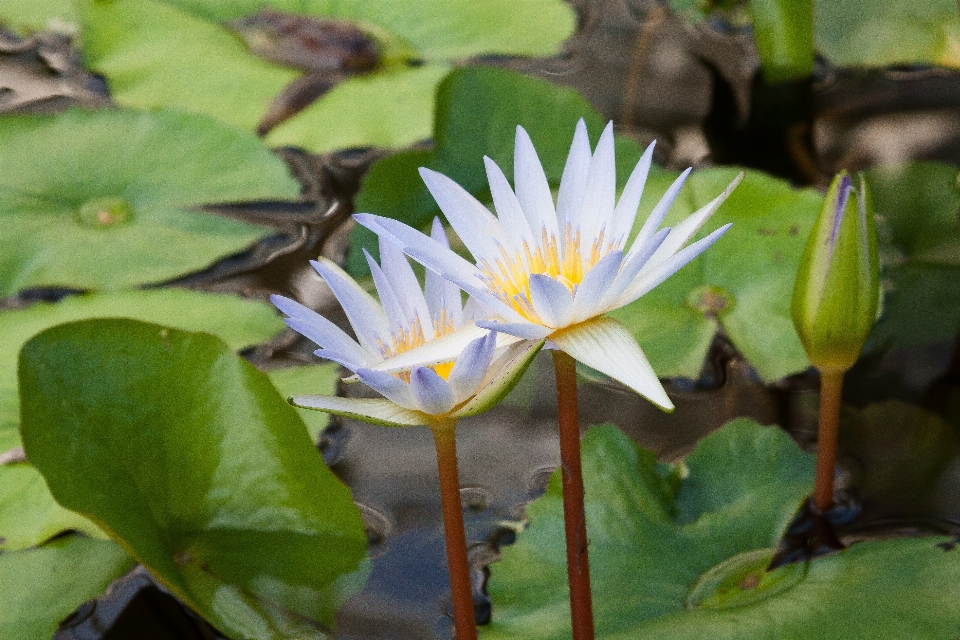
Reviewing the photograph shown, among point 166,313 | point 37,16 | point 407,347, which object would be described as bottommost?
point 166,313

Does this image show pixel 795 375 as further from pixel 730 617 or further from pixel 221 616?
pixel 221 616

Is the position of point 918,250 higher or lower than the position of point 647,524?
higher

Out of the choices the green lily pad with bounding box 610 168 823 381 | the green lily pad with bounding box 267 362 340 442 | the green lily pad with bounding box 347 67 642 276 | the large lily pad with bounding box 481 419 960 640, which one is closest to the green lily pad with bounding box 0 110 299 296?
the green lily pad with bounding box 347 67 642 276

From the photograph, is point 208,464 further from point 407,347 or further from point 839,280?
point 839,280

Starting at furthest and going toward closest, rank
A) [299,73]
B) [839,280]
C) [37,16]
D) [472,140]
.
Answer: [37,16]
[299,73]
[472,140]
[839,280]

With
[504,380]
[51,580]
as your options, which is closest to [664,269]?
[504,380]

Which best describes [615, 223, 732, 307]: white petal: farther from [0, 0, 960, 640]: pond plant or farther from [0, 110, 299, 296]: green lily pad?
[0, 110, 299, 296]: green lily pad
